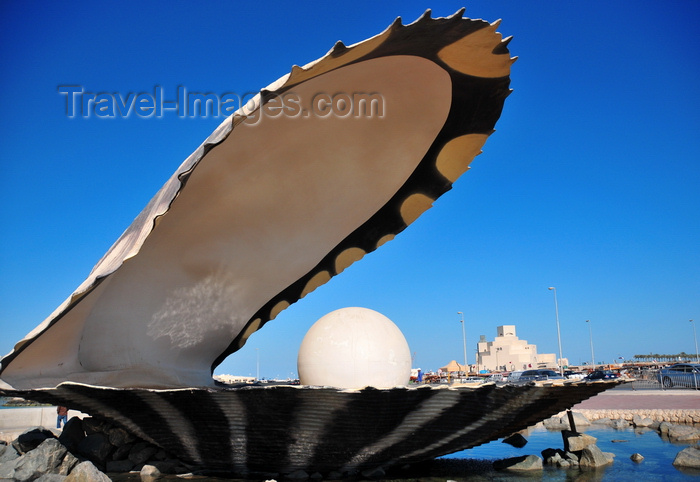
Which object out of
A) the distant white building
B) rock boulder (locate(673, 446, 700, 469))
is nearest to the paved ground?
rock boulder (locate(673, 446, 700, 469))

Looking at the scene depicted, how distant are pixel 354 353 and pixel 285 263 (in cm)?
307

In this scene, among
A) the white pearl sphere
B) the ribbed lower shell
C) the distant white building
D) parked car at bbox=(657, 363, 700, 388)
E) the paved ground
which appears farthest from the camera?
the distant white building

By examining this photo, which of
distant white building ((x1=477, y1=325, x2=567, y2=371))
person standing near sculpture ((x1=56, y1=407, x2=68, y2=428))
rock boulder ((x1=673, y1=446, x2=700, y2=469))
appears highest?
person standing near sculpture ((x1=56, y1=407, x2=68, y2=428))

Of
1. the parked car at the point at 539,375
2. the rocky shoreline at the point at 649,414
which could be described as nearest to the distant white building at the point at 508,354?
the parked car at the point at 539,375

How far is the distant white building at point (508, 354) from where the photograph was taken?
89.4 metres

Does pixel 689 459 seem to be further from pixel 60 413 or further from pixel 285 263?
pixel 60 413

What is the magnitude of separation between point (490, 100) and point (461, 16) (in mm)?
2632

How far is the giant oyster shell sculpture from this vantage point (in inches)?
297

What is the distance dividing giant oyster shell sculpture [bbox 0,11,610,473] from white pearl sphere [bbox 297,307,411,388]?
153 centimetres

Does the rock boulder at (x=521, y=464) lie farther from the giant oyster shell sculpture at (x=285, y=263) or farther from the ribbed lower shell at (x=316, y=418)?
the giant oyster shell sculpture at (x=285, y=263)

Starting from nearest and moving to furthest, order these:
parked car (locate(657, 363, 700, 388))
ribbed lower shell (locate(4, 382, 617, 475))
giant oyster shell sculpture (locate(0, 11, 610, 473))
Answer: ribbed lower shell (locate(4, 382, 617, 475))
giant oyster shell sculpture (locate(0, 11, 610, 473))
parked car (locate(657, 363, 700, 388))

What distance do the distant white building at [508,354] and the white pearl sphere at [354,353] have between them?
267 feet

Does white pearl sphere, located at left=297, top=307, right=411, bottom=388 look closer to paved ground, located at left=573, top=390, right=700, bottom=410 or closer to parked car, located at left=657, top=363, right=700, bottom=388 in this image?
paved ground, located at left=573, top=390, right=700, bottom=410

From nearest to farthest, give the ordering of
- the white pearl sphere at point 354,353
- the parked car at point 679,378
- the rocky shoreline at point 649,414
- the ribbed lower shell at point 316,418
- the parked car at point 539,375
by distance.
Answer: the ribbed lower shell at point 316,418
the white pearl sphere at point 354,353
the rocky shoreline at point 649,414
the parked car at point 679,378
the parked car at point 539,375
